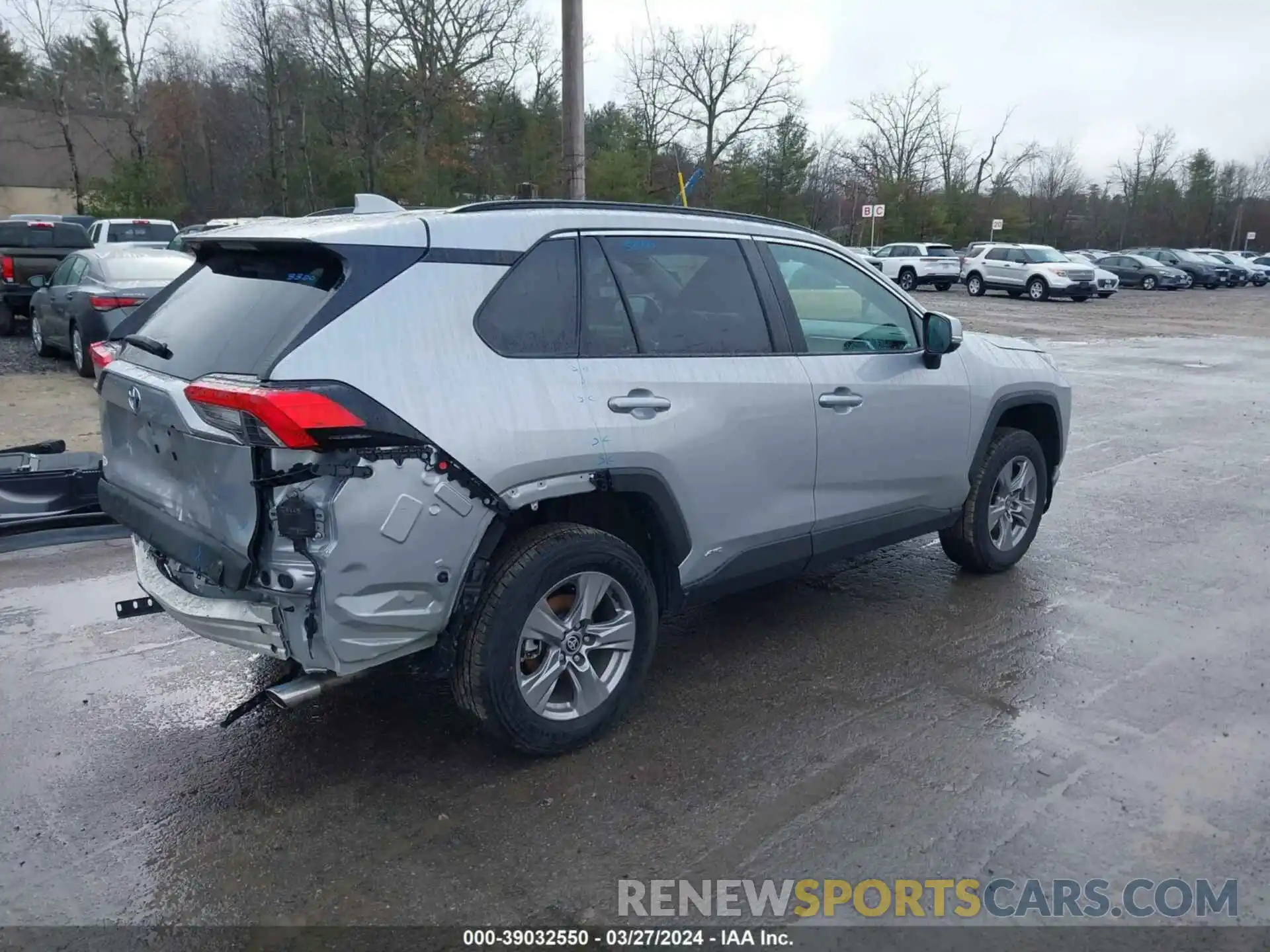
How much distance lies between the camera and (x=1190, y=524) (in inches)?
271

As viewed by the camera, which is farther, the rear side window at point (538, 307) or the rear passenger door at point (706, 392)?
the rear passenger door at point (706, 392)

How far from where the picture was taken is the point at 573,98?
9914 mm

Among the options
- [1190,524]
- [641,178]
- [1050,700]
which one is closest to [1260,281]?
[641,178]

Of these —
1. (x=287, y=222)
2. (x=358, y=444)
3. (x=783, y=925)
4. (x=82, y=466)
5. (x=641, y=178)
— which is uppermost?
(x=641, y=178)

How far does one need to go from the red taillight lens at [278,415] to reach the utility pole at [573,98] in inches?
291

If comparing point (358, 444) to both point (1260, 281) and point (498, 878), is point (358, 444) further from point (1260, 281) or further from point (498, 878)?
point (1260, 281)

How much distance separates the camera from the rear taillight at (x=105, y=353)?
392 cm

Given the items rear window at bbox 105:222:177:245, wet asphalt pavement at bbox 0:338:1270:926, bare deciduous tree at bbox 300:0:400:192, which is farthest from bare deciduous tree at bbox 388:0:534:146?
wet asphalt pavement at bbox 0:338:1270:926

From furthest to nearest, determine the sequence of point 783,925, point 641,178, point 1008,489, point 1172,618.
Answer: point 641,178 → point 1008,489 → point 1172,618 → point 783,925

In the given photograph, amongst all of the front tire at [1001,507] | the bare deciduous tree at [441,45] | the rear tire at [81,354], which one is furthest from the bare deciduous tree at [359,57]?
the front tire at [1001,507]

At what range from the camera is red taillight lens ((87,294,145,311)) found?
1096cm

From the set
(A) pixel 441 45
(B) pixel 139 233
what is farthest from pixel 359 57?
(B) pixel 139 233

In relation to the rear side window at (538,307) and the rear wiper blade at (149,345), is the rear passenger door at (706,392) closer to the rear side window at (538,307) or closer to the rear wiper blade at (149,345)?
the rear side window at (538,307)

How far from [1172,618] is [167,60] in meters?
55.3
